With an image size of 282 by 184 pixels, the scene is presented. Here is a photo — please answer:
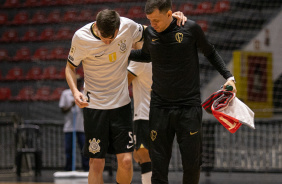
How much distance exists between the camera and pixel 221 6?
11.4 m

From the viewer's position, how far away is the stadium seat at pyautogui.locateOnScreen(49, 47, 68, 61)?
11893 mm

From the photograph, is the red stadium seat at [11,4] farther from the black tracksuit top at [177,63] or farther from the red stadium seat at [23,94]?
the black tracksuit top at [177,63]

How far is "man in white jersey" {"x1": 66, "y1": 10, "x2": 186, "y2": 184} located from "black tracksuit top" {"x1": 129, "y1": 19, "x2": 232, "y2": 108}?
1.45 ft

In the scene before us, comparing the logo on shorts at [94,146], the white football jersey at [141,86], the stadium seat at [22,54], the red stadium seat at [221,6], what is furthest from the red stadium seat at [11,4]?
the logo on shorts at [94,146]

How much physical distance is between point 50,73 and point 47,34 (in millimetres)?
1386

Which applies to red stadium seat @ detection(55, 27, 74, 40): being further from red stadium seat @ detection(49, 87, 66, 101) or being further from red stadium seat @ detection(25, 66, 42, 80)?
red stadium seat @ detection(49, 87, 66, 101)

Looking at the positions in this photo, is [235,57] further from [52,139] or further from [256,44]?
[52,139]

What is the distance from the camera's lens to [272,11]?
11.2 meters

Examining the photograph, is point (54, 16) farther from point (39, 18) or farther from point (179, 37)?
point (179, 37)

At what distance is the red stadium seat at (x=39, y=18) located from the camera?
13.2 meters

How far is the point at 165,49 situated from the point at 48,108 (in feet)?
26.6

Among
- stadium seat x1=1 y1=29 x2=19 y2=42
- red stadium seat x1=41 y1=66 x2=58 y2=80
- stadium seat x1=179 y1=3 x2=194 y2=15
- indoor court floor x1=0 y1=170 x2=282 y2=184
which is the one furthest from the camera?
stadium seat x1=1 y1=29 x2=19 y2=42

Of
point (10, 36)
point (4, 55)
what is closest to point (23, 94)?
point (4, 55)

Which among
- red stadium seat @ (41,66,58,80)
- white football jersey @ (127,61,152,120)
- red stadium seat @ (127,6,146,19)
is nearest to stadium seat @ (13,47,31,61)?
red stadium seat @ (41,66,58,80)
